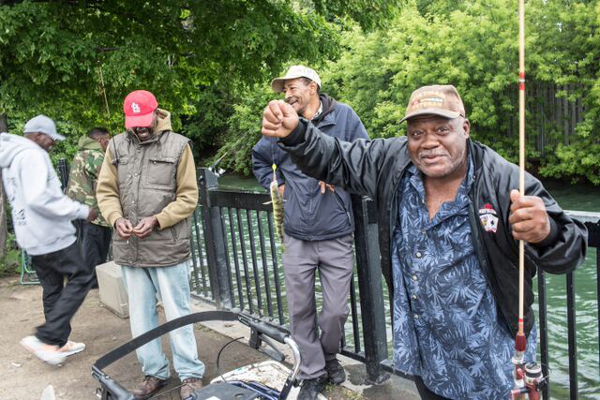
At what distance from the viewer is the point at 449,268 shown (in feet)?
7.06

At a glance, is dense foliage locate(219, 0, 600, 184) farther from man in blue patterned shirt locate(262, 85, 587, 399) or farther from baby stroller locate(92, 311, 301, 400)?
man in blue patterned shirt locate(262, 85, 587, 399)

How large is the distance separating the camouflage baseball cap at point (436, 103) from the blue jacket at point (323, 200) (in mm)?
1501

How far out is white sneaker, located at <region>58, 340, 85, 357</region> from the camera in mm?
4823

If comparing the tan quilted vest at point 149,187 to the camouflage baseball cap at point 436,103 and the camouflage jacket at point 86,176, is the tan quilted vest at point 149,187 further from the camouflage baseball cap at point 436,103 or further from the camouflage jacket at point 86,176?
the camouflage jacket at point 86,176

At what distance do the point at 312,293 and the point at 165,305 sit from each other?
1.01m

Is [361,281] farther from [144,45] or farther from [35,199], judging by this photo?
[144,45]

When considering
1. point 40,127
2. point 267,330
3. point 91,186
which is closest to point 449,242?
point 267,330

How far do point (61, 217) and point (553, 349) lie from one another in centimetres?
503

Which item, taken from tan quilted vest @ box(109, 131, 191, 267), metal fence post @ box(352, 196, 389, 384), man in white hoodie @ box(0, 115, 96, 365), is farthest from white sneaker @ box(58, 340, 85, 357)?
metal fence post @ box(352, 196, 389, 384)

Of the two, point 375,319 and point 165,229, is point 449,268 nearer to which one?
point 375,319

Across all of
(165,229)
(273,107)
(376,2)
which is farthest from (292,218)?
(376,2)

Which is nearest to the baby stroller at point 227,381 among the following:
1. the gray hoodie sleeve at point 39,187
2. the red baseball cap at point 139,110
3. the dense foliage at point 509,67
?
the red baseball cap at point 139,110

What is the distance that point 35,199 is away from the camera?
14.2ft

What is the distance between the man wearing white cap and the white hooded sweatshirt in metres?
1.91
